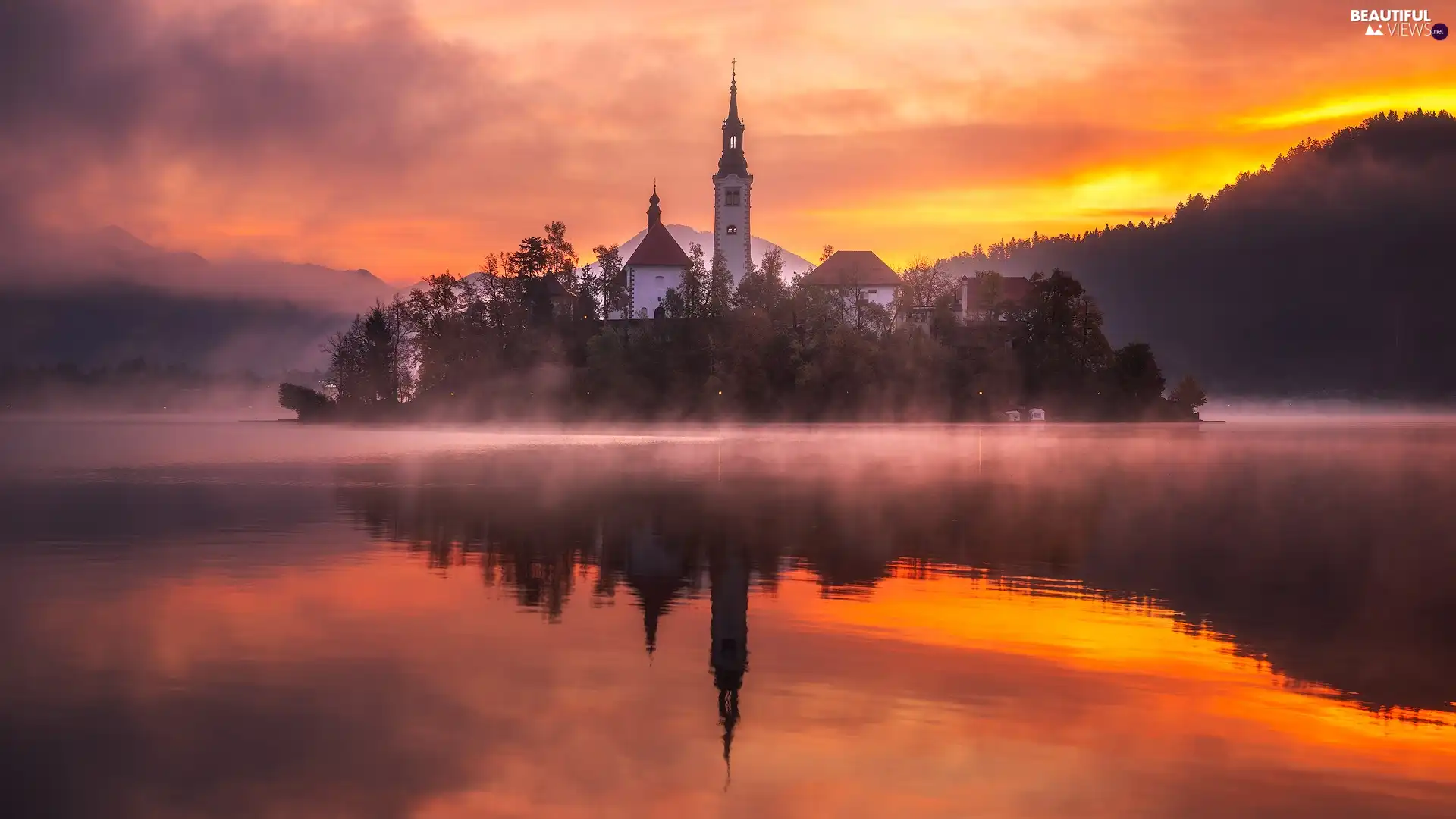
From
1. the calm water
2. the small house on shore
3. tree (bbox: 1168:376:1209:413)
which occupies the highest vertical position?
the small house on shore

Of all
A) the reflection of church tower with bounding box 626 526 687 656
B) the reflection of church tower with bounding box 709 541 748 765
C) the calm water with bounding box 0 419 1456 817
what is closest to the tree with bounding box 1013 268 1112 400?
the calm water with bounding box 0 419 1456 817

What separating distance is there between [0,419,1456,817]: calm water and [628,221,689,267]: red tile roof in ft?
456

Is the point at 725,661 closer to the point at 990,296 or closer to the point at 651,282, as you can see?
the point at 990,296

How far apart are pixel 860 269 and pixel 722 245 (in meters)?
21.1

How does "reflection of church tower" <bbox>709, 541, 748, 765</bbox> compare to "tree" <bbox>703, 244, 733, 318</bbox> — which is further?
"tree" <bbox>703, 244, 733, 318</bbox>

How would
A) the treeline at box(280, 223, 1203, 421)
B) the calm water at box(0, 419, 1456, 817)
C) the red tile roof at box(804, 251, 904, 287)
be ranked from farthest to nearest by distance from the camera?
1. the red tile roof at box(804, 251, 904, 287)
2. the treeline at box(280, 223, 1203, 421)
3. the calm water at box(0, 419, 1456, 817)

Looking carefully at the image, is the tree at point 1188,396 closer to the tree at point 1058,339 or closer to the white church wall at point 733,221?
the tree at point 1058,339

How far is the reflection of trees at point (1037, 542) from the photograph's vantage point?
22.1m

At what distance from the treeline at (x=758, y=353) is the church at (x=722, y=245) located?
1294 cm

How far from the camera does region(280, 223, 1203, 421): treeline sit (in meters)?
145

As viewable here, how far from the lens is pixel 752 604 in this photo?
24172mm

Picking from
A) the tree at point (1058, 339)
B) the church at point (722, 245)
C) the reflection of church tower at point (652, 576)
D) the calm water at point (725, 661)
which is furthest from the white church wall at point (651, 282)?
the reflection of church tower at point (652, 576)

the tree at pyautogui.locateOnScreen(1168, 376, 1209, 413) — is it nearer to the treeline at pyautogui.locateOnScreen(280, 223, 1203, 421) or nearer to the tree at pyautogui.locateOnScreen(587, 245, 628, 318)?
the treeline at pyautogui.locateOnScreen(280, 223, 1203, 421)

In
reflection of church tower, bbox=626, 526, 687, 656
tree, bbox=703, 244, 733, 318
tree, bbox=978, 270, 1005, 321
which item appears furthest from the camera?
tree, bbox=978, 270, 1005, 321
